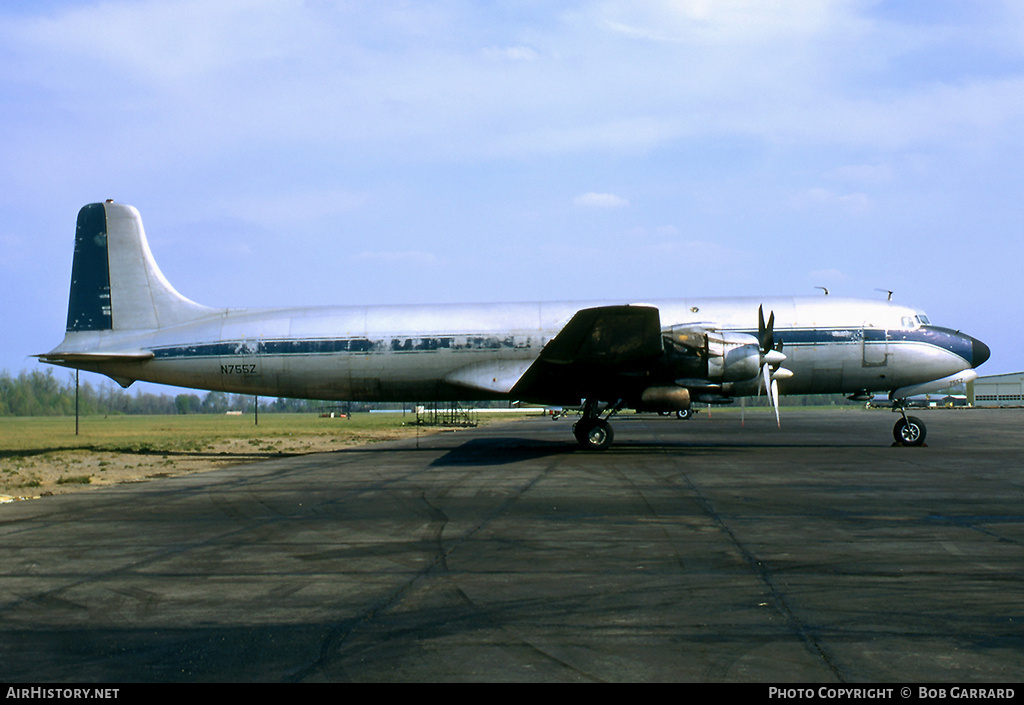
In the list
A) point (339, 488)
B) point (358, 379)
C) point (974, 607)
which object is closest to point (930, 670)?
point (974, 607)

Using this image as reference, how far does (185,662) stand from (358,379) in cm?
2068

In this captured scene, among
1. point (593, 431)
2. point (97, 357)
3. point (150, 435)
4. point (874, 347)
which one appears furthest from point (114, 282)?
point (874, 347)

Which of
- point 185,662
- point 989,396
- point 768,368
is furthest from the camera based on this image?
point 989,396

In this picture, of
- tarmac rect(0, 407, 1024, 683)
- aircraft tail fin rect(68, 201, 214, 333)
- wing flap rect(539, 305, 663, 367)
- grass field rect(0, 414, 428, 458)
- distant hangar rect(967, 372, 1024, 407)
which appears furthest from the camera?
distant hangar rect(967, 372, 1024, 407)

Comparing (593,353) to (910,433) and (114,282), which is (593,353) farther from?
(114,282)

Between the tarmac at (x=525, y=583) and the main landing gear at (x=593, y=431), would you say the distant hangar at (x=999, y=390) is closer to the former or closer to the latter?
the main landing gear at (x=593, y=431)

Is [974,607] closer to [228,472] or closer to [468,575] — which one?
[468,575]

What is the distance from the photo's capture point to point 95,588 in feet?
24.7

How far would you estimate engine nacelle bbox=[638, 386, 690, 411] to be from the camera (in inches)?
877

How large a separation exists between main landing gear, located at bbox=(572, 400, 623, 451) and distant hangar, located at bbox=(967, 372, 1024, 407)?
11780 centimetres

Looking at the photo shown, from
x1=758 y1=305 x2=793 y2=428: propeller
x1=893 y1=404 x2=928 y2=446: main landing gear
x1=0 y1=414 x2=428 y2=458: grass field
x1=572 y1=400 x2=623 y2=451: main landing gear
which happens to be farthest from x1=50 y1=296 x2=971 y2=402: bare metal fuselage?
x1=0 y1=414 x2=428 y2=458: grass field

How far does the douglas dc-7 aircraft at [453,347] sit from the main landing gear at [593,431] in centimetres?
5

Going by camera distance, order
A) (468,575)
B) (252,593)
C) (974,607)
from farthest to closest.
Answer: (468,575) → (252,593) → (974,607)

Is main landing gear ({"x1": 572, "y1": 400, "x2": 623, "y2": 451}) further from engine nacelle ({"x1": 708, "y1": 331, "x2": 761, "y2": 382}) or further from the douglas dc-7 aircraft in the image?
engine nacelle ({"x1": 708, "y1": 331, "x2": 761, "y2": 382})
